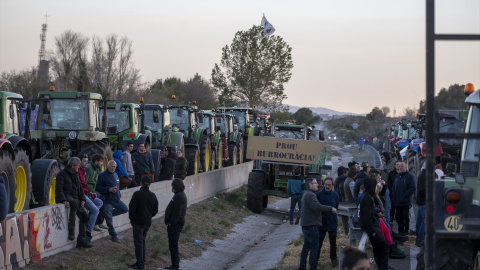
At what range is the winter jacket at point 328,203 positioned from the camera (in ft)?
46.0

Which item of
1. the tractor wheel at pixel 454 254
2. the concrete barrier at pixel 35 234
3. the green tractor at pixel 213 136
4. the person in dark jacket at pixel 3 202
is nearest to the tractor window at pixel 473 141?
the tractor wheel at pixel 454 254

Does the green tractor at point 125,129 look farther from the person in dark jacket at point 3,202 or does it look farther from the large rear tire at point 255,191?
the person in dark jacket at point 3,202

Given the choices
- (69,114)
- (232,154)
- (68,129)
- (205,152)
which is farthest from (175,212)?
(232,154)

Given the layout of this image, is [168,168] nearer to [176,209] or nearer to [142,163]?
[142,163]

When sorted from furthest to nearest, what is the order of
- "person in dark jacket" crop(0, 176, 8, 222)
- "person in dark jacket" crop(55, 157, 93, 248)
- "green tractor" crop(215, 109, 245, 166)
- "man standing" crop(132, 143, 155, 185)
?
"green tractor" crop(215, 109, 245, 166) → "man standing" crop(132, 143, 155, 185) → "person in dark jacket" crop(55, 157, 93, 248) → "person in dark jacket" crop(0, 176, 8, 222)

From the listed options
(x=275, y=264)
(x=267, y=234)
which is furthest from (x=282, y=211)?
(x=275, y=264)

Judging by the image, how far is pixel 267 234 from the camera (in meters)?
22.5

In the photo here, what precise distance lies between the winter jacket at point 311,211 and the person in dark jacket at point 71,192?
3743 millimetres

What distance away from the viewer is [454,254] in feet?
26.2

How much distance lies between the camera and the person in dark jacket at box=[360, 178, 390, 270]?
11922 mm

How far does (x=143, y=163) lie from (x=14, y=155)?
6.61 metres

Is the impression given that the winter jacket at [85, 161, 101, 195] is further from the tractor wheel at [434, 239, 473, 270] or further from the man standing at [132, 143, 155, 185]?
the tractor wheel at [434, 239, 473, 270]

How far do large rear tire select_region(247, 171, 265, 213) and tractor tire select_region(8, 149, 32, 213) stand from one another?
1138 cm

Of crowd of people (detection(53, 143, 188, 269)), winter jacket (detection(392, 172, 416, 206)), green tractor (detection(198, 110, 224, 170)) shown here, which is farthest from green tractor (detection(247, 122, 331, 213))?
crowd of people (detection(53, 143, 188, 269))
